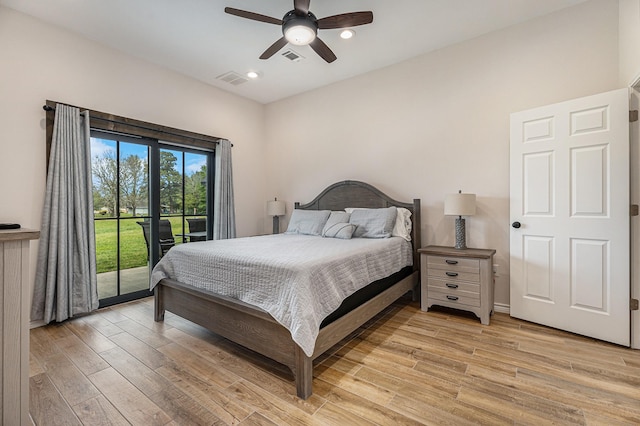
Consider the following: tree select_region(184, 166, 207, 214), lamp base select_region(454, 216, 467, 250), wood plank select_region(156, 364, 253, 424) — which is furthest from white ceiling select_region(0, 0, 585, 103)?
wood plank select_region(156, 364, 253, 424)

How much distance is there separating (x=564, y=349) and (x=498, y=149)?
194cm

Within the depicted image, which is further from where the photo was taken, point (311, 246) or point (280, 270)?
point (311, 246)

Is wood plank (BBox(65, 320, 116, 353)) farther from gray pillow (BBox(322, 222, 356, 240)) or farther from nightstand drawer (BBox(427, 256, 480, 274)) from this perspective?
nightstand drawer (BBox(427, 256, 480, 274))

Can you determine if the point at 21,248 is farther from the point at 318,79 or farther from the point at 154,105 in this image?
the point at 318,79

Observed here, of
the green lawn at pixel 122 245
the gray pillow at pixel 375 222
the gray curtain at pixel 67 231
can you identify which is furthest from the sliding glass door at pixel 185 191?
the gray pillow at pixel 375 222

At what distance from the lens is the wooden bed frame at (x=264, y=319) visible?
1822 millimetres

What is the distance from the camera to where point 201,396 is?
5.72ft

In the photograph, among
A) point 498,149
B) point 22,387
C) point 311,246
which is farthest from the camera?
point 498,149

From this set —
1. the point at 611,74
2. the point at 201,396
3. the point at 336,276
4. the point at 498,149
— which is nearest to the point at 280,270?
the point at 336,276

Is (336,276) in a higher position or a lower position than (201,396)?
higher

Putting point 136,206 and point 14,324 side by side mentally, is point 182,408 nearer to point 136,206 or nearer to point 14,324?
point 14,324

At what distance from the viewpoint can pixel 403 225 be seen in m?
3.48

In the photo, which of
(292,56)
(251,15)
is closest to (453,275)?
(251,15)

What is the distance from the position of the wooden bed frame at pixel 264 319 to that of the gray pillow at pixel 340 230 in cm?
77
